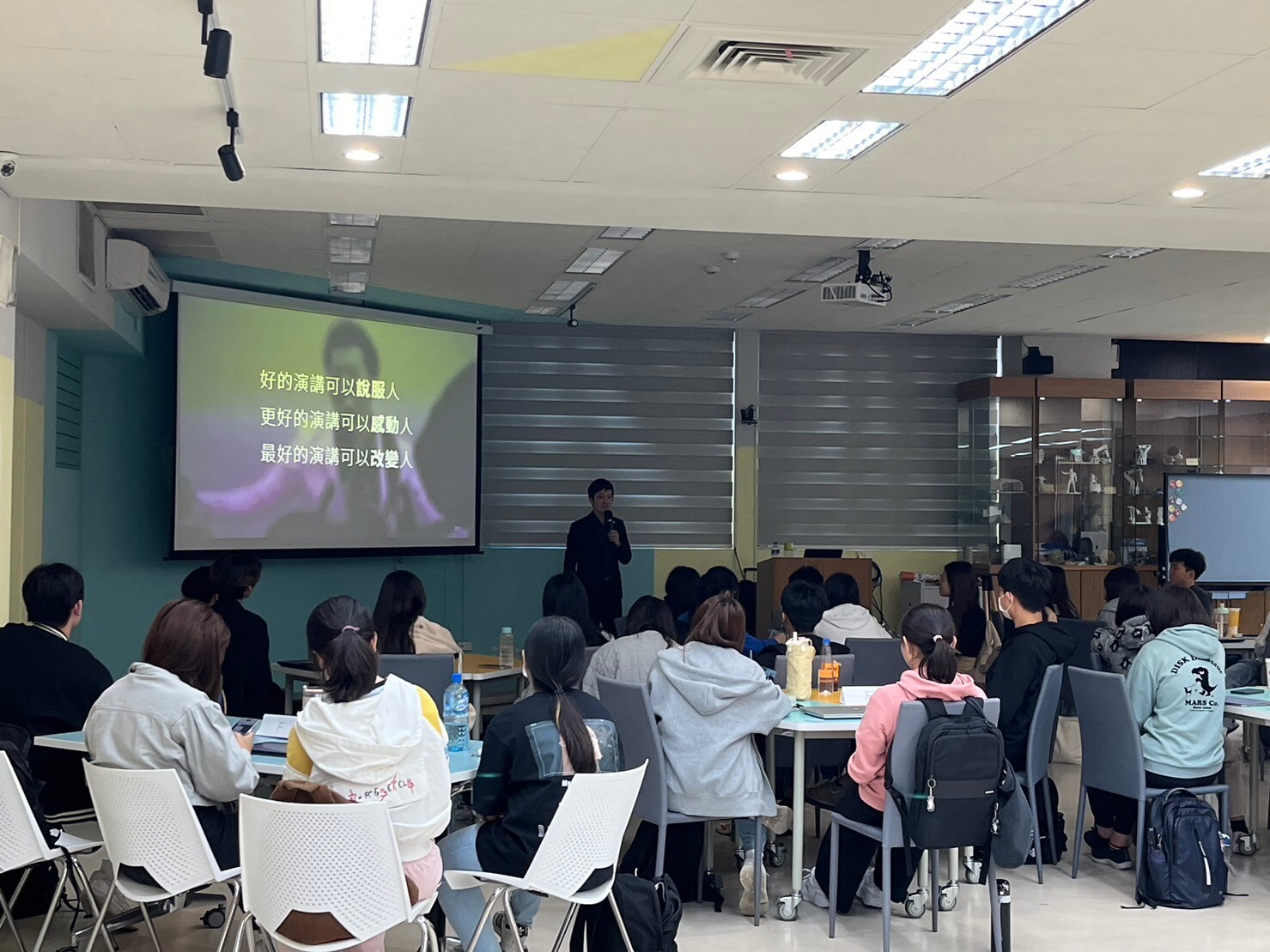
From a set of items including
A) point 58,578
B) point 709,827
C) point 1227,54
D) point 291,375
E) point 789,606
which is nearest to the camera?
point 1227,54

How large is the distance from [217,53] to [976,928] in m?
3.91

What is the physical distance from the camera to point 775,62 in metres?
3.95

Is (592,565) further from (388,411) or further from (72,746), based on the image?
(72,746)

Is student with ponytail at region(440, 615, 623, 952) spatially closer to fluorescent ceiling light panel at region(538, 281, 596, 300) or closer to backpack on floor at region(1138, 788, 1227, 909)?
backpack on floor at region(1138, 788, 1227, 909)

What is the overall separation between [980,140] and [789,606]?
263 cm

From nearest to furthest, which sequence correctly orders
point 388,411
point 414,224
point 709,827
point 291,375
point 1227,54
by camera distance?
point 1227,54
point 709,827
point 414,224
point 291,375
point 388,411

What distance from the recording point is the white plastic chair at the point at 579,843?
3.52 metres

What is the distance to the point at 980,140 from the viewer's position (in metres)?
4.71

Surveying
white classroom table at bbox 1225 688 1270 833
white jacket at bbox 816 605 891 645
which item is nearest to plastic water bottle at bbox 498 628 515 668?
white jacket at bbox 816 605 891 645

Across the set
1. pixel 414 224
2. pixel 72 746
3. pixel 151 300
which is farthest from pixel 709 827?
pixel 151 300

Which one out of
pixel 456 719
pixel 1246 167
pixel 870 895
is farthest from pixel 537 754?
pixel 1246 167

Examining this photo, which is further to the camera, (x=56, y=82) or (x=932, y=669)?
(x=932, y=669)

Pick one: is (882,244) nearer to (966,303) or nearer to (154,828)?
(966,303)

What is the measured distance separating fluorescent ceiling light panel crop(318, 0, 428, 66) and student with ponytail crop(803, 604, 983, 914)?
2.51 meters
